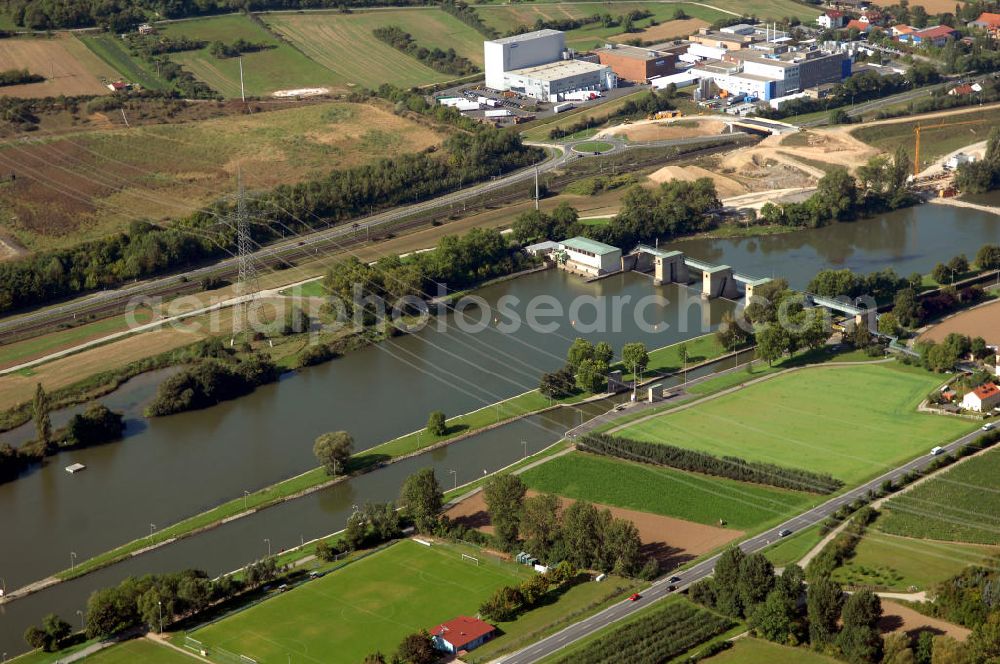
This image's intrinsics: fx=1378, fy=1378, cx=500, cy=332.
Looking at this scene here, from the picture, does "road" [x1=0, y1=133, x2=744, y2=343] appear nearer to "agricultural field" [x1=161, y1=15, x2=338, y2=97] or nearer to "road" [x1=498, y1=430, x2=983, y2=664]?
"agricultural field" [x1=161, y1=15, x2=338, y2=97]

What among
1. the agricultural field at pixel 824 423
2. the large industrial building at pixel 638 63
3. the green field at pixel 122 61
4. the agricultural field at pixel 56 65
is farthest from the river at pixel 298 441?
the agricultural field at pixel 56 65

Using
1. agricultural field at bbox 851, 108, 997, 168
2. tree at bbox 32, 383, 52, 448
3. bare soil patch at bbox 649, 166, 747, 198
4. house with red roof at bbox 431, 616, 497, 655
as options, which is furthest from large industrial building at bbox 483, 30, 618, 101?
house with red roof at bbox 431, 616, 497, 655

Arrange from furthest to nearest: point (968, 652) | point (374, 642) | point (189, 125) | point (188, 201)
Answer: point (189, 125), point (188, 201), point (374, 642), point (968, 652)

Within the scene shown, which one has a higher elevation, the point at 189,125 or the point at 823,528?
the point at 189,125

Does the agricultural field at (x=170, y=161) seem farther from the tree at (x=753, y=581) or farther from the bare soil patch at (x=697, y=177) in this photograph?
the tree at (x=753, y=581)

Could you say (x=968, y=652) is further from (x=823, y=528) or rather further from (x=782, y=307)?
(x=782, y=307)

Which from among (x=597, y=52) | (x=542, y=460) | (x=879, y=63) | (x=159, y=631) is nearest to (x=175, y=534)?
(x=159, y=631)

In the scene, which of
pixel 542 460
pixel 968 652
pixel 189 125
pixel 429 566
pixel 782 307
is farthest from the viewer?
pixel 189 125
